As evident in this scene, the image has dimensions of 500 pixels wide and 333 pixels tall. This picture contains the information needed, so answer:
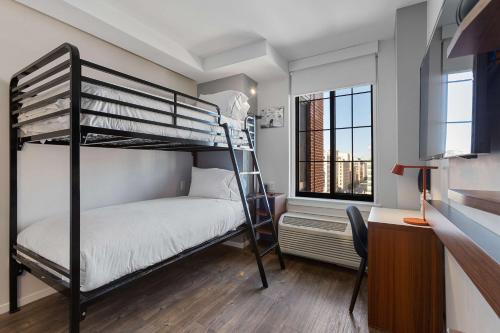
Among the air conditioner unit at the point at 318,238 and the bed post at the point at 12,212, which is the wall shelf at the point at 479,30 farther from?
the bed post at the point at 12,212

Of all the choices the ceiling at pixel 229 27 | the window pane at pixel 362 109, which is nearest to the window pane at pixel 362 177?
the window pane at pixel 362 109

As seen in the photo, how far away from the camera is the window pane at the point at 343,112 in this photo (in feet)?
10.1

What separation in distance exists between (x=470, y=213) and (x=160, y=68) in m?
3.35

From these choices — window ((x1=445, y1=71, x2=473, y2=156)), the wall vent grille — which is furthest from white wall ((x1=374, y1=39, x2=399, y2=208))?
window ((x1=445, y1=71, x2=473, y2=156))

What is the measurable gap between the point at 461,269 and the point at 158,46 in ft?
10.5

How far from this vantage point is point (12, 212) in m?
1.80

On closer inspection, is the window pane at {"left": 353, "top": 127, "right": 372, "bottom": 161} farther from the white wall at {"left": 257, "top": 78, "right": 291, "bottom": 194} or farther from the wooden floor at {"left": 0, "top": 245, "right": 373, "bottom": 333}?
the wooden floor at {"left": 0, "top": 245, "right": 373, "bottom": 333}

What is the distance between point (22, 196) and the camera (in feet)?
6.24

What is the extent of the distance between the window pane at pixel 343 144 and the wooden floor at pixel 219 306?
1.42 metres

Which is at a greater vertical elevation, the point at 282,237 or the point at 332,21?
the point at 332,21

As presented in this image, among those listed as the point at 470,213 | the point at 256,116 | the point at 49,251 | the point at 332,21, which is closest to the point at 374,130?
the point at 332,21

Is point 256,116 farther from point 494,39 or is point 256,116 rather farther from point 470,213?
point 494,39

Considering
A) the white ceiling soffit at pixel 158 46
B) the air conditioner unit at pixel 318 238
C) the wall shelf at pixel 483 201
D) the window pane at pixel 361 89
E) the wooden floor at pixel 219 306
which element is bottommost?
the wooden floor at pixel 219 306

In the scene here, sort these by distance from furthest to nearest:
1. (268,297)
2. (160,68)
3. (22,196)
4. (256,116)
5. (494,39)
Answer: (256,116), (160,68), (268,297), (22,196), (494,39)
